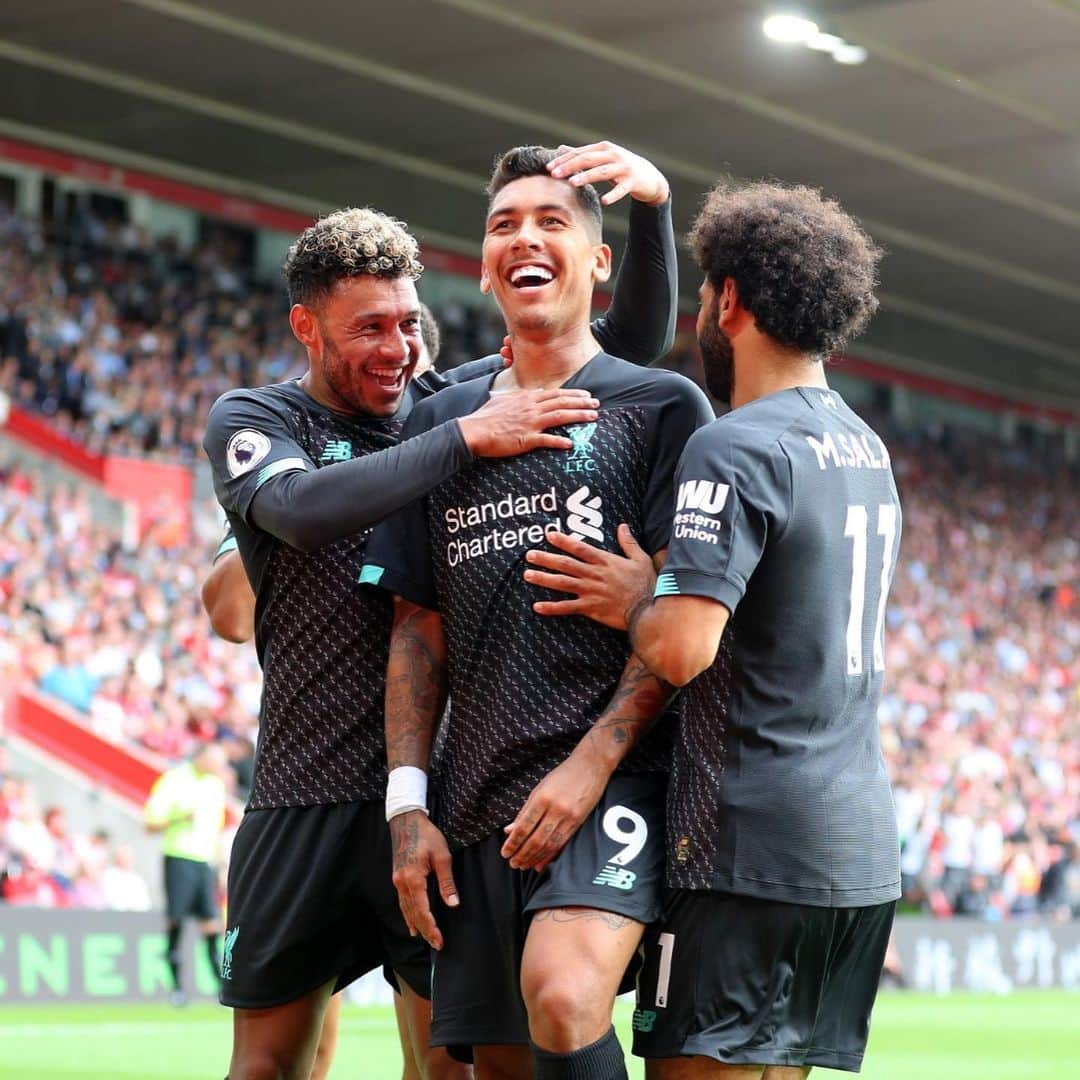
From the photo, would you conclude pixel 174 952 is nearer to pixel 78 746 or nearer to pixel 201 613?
pixel 78 746


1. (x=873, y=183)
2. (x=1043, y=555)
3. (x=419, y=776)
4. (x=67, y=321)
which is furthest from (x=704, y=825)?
(x=1043, y=555)

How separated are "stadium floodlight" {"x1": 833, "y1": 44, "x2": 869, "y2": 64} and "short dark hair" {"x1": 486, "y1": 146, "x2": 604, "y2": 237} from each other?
17445 mm

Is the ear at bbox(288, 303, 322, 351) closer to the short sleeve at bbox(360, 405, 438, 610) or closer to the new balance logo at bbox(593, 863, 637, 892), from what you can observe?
the short sleeve at bbox(360, 405, 438, 610)

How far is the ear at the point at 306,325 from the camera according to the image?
4.91m

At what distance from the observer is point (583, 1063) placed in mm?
3871

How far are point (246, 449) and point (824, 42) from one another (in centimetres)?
1745

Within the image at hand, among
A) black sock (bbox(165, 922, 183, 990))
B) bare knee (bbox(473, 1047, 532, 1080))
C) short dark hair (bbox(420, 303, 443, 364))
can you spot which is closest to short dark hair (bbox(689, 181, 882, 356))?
bare knee (bbox(473, 1047, 532, 1080))

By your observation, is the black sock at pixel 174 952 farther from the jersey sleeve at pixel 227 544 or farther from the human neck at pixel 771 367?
the human neck at pixel 771 367

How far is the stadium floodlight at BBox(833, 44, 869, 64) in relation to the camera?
21.2 metres

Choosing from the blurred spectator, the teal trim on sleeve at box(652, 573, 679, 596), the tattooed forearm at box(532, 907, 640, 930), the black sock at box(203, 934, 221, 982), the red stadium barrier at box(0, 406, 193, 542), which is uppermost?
the red stadium barrier at box(0, 406, 193, 542)

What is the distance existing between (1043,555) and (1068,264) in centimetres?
642

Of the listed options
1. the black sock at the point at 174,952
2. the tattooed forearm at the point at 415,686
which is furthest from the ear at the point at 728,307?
the black sock at the point at 174,952

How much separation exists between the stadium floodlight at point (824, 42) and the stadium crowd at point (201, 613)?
8052mm

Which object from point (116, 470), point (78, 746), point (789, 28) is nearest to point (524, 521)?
point (78, 746)
